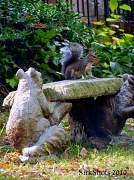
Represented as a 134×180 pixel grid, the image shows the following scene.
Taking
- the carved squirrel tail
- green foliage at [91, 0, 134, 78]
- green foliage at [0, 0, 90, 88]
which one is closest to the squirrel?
the carved squirrel tail

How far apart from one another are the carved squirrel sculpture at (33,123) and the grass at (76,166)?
125mm

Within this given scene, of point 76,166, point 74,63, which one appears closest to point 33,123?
point 76,166

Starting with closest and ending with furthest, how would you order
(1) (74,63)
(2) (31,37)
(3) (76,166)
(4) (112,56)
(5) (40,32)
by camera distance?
(3) (76,166), (1) (74,63), (5) (40,32), (2) (31,37), (4) (112,56)

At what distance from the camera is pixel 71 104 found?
4.38 m

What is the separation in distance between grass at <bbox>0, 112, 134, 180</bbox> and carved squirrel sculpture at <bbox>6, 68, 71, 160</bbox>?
125mm

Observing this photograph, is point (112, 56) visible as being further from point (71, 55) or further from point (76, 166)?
point (76, 166)

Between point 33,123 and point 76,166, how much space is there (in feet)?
1.84

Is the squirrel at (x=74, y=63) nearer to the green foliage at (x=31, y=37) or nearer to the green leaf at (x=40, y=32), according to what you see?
the green foliage at (x=31, y=37)

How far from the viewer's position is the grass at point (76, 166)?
357 cm

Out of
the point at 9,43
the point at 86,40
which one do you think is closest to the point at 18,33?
the point at 9,43

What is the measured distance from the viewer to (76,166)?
386cm

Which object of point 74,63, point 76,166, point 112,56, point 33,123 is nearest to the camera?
point 76,166

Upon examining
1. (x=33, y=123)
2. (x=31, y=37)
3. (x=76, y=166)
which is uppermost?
(x=31, y=37)

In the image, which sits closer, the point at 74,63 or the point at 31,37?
the point at 74,63
